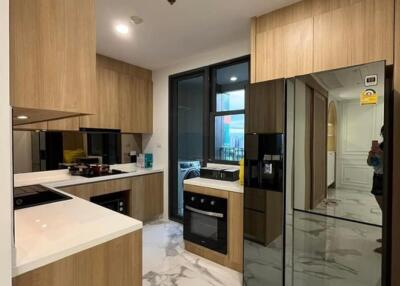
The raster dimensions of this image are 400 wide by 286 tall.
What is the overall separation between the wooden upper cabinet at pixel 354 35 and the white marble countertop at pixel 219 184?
4.22ft

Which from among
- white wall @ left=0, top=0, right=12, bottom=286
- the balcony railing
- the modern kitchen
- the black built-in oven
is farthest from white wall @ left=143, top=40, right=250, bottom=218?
white wall @ left=0, top=0, right=12, bottom=286

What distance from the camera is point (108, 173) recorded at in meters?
3.28

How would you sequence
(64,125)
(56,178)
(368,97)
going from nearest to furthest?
(368,97)
(56,178)
(64,125)

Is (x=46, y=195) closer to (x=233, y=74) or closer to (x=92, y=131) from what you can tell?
(x=92, y=131)

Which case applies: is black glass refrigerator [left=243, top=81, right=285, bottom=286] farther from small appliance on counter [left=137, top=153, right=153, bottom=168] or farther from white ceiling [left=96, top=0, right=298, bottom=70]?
small appliance on counter [left=137, top=153, right=153, bottom=168]

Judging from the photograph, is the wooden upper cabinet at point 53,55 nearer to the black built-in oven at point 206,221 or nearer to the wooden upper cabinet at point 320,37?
the wooden upper cabinet at point 320,37

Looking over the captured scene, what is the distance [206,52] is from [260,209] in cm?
222

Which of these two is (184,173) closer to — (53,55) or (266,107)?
(266,107)

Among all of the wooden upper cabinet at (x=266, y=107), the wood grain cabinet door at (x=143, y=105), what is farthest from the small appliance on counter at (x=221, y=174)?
the wood grain cabinet door at (x=143, y=105)

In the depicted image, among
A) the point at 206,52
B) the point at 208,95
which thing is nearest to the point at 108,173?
the point at 208,95

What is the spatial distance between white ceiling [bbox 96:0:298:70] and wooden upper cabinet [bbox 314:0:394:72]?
0.43m

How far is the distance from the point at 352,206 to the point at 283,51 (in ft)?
4.47

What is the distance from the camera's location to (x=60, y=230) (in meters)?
1.15

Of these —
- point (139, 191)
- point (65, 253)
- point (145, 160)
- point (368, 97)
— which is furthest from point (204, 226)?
point (368, 97)
